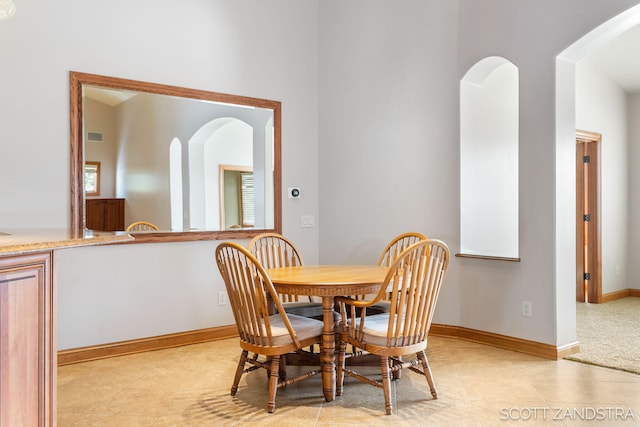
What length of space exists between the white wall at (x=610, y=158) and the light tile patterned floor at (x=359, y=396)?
124 inches

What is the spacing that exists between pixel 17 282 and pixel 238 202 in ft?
9.18

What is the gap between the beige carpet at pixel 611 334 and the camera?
11.6ft

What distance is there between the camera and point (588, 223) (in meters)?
5.94

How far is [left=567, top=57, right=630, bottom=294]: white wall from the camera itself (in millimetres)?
5746

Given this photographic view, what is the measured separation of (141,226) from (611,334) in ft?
13.2

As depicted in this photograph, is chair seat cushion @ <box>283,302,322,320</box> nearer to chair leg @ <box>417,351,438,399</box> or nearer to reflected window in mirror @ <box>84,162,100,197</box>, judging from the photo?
chair leg @ <box>417,351,438,399</box>

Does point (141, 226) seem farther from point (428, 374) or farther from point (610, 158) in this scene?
point (610, 158)

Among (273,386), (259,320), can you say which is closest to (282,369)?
(273,386)

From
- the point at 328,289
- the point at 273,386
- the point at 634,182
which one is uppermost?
the point at 634,182

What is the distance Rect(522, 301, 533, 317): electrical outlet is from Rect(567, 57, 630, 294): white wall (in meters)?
2.83

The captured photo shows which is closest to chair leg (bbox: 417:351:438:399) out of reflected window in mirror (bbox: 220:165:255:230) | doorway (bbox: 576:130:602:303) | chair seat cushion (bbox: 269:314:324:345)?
chair seat cushion (bbox: 269:314:324:345)

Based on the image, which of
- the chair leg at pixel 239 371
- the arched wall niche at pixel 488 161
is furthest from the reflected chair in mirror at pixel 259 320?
the arched wall niche at pixel 488 161

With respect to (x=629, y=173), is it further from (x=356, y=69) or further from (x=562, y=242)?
(x=356, y=69)

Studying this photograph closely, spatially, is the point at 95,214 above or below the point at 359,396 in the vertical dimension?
above
